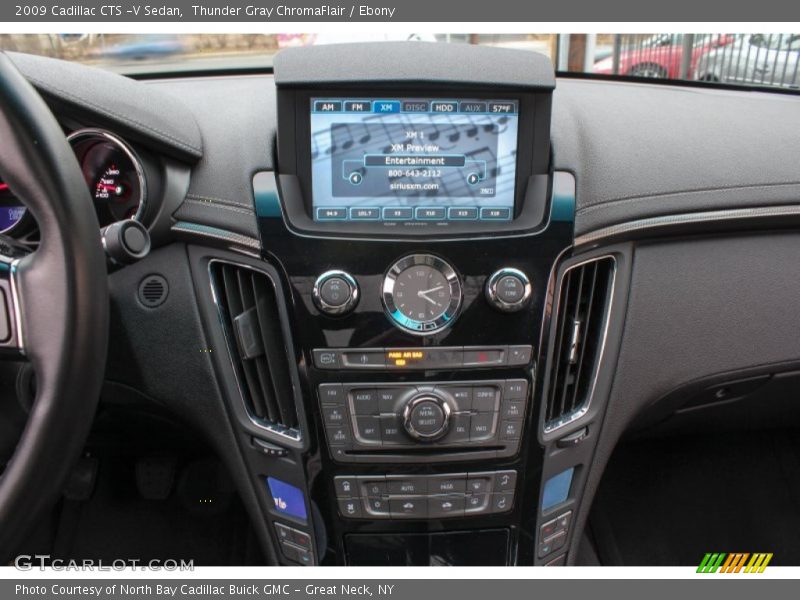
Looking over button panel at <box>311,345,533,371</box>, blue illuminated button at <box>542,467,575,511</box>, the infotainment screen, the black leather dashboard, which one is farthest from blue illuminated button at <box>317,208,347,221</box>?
blue illuminated button at <box>542,467,575,511</box>

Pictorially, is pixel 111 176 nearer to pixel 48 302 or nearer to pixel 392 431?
pixel 48 302

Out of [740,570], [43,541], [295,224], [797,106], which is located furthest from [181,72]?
[740,570]

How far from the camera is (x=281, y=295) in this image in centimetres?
147

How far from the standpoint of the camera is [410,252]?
1444 mm

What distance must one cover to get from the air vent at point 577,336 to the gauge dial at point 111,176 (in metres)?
0.79

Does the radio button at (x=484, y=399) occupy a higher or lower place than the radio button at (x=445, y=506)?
higher

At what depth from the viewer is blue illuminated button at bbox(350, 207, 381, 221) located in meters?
1.45

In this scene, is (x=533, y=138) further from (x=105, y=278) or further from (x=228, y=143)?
(x=105, y=278)

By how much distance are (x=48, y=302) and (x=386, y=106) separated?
68cm

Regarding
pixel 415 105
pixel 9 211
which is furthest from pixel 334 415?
pixel 9 211

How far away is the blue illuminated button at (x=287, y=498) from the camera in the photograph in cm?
161

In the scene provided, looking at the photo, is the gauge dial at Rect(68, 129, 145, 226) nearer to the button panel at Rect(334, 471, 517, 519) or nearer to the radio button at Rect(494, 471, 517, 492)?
the button panel at Rect(334, 471, 517, 519)

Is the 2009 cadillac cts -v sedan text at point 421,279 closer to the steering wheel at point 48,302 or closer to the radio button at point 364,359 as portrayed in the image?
the radio button at point 364,359

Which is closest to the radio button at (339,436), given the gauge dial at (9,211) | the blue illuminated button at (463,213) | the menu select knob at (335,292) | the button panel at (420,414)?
the button panel at (420,414)
